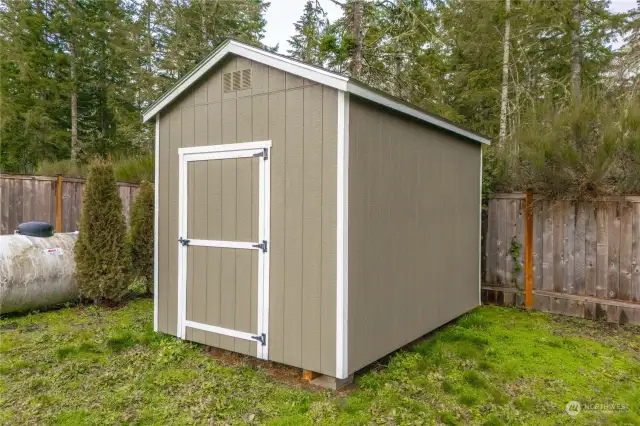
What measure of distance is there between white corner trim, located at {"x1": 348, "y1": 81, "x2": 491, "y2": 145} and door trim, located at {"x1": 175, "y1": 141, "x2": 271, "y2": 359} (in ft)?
2.93

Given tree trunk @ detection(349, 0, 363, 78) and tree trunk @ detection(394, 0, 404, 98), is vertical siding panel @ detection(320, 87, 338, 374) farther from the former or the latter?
tree trunk @ detection(394, 0, 404, 98)

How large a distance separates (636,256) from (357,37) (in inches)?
209

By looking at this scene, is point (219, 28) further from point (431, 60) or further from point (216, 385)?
point (216, 385)

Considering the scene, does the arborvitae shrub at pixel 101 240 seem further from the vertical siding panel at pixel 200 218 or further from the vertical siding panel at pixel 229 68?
the vertical siding panel at pixel 229 68

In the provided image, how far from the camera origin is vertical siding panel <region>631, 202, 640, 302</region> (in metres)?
4.48

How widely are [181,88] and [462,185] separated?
133 inches

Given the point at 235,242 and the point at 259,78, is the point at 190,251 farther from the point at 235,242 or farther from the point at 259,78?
the point at 259,78

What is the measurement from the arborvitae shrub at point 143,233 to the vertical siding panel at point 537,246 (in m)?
5.22

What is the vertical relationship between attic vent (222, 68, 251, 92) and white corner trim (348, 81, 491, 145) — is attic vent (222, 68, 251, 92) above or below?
above

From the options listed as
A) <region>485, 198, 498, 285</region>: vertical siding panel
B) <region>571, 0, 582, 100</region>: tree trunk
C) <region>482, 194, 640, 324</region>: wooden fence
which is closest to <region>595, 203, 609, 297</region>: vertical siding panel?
<region>482, 194, 640, 324</region>: wooden fence

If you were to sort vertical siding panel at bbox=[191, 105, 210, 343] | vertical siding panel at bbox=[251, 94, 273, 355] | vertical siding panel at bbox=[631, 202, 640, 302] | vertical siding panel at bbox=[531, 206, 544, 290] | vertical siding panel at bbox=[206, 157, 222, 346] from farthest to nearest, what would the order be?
vertical siding panel at bbox=[531, 206, 544, 290] < vertical siding panel at bbox=[631, 202, 640, 302] < vertical siding panel at bbox=[191, 105, 210, 343] < vertical siding panel at bbox=[206, 157, 222, 346] < vertical siding panel at bbox=[251, 94, 273, 355]

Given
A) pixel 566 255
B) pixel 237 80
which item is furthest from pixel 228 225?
pixel 566 255

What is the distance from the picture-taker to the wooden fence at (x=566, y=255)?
455cm

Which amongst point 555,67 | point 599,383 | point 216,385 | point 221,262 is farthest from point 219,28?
point 599,383
